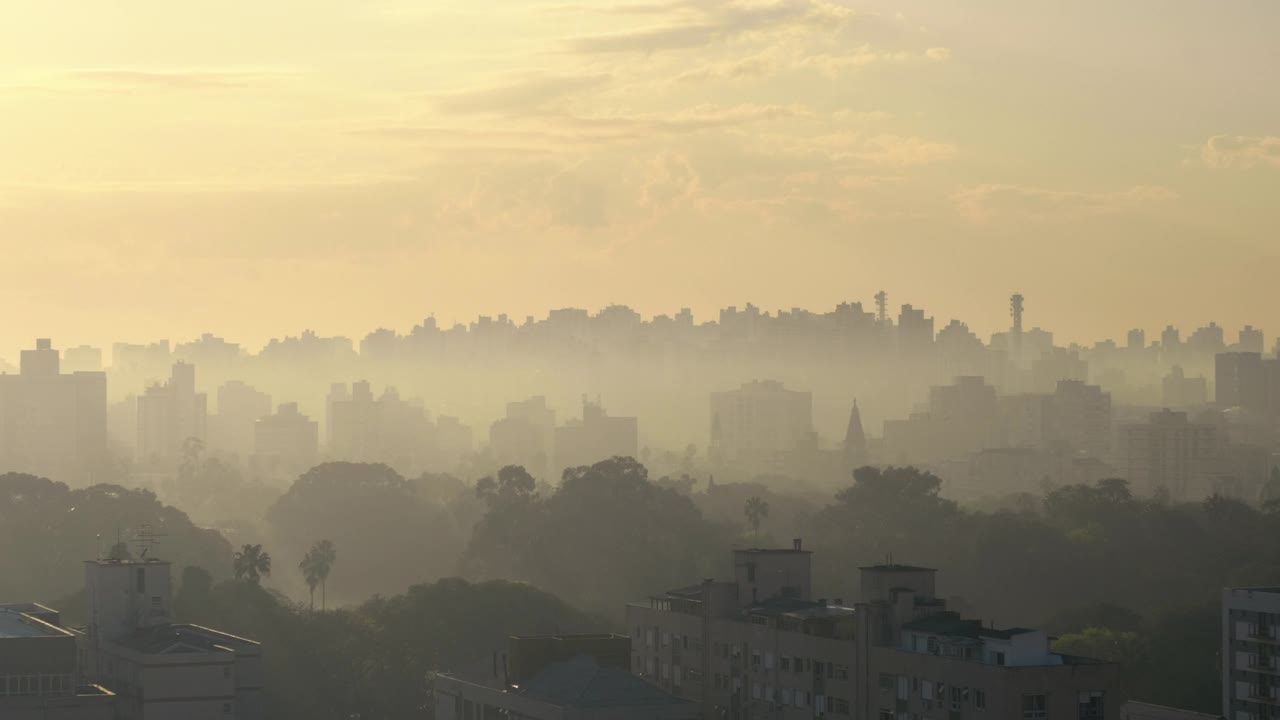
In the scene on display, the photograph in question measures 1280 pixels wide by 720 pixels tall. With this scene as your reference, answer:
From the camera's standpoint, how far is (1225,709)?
250 feet

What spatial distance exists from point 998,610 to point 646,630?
168 feet

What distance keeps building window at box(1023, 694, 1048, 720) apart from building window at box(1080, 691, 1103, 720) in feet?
3.92

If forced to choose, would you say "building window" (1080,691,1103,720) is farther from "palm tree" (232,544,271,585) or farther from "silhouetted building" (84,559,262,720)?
"palm tree" (232,544,271,585)

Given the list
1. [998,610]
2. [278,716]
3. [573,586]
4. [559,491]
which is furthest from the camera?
[559,491]

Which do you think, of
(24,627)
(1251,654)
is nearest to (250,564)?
(24,627)

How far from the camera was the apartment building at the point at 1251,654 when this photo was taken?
7319 centimetres

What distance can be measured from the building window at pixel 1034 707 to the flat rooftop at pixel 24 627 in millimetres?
29296

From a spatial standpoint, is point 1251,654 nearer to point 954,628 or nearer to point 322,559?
point 954,628

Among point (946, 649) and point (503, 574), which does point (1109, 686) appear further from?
point (503, 574)

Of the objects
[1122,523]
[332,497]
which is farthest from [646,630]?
[332,497]

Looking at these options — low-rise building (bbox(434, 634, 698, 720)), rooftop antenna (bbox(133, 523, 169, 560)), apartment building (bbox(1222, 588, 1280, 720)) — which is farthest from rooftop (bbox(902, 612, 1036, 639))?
rooftop antenna (bbox(133, 523, 169, 560))

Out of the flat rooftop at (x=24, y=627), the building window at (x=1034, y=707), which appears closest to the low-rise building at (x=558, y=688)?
the building window at (x=1034, y=707)

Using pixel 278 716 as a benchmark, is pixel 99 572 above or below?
above

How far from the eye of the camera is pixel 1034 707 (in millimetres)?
56719
